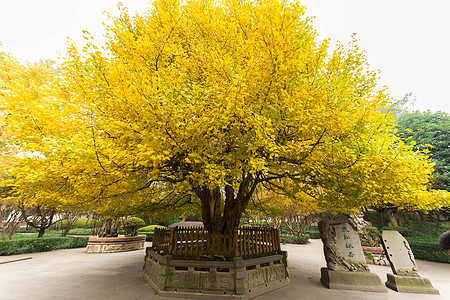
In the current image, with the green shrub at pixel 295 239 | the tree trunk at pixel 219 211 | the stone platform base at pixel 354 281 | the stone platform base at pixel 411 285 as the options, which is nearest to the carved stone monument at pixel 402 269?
the stone platform base at pixel 411 285

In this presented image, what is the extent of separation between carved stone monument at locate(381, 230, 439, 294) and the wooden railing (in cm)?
401

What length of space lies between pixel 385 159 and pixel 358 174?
0.85 metres

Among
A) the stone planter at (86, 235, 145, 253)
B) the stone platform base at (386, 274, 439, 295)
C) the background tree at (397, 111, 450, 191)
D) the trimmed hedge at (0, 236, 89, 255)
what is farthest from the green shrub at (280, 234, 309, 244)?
the trimmed hedge at (0, 236, 89, 255)

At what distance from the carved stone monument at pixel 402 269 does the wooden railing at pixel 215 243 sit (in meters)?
4.01

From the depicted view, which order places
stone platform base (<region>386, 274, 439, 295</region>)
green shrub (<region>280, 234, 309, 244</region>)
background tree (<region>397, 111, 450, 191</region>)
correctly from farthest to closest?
1. green shrub (<region>280, 234, 309, 244</region>)
2. background tree (<region>397, 111, 450, 191</region>)
3. stone platform base (<region>386, 274, 439, 295</region>)

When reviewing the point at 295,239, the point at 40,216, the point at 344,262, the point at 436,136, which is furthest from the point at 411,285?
the point at 40,216

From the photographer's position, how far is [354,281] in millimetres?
6773

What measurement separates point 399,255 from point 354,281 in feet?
6.64

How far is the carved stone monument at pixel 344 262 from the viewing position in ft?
22.0

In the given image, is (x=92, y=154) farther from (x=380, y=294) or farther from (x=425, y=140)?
(x=425, y=140)

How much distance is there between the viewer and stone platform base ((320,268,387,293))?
6598mm

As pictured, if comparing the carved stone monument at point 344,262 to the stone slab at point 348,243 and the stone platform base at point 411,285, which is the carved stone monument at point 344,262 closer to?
the stone slab at point 348,243

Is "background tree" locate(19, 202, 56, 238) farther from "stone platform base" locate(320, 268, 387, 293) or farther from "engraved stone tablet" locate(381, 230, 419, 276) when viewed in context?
"engraved stone tablet" locate(381, 230, 419, 276)

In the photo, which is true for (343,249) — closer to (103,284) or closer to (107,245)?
(103,284)
